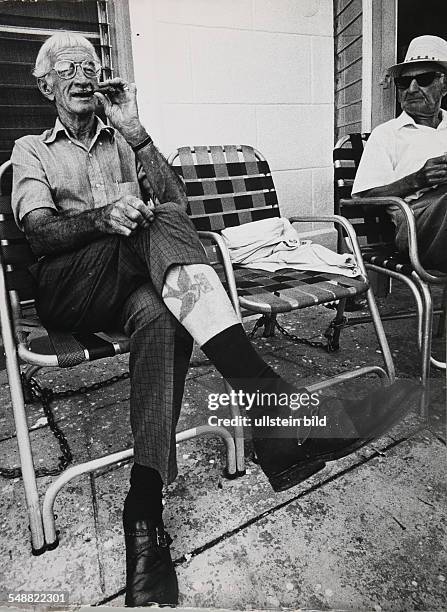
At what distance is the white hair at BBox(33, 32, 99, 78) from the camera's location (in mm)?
1186

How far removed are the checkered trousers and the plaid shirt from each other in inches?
8.3

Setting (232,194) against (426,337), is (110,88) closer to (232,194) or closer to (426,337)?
(232,194)

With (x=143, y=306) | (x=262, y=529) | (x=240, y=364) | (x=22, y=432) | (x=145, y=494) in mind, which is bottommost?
(x=262, y=529)

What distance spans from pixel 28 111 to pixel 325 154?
101cm

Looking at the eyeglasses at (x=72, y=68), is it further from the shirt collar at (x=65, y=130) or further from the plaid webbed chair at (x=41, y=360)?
the plaid webbed chair at (x=41, y=360)

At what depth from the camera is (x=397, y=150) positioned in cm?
160

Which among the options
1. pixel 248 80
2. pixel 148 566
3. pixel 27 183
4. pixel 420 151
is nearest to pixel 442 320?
pixel 420 151

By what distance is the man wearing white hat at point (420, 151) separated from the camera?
4.55 ft

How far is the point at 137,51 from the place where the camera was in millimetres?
1400

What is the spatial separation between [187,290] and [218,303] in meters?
0.06

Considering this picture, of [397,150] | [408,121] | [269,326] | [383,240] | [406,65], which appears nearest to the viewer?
[406,65]

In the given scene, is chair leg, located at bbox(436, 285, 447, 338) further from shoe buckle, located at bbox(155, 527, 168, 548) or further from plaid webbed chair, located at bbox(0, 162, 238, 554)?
shoe buckle, located at bbox(155, 527, 168, 548)

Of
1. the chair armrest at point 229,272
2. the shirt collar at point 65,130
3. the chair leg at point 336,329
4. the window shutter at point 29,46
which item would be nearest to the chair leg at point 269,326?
the chair leg at point 336,329

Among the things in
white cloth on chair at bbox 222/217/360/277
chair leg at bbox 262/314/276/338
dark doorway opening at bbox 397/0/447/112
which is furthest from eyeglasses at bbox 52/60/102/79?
chair leg at bbox 262/314/276/338
